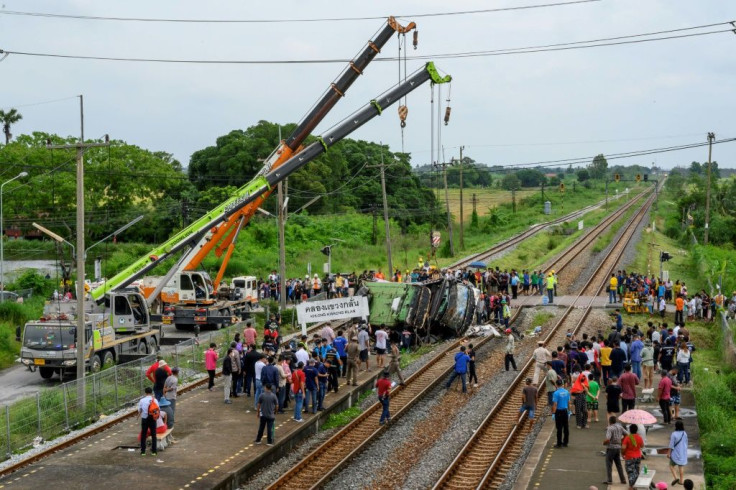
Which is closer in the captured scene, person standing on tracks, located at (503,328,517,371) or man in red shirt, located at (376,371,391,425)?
man in red shirt, located at (376,371,391,425)

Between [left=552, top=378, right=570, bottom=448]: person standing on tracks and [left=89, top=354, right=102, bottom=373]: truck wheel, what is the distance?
1527cm

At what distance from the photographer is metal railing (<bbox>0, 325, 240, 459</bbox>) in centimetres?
1862

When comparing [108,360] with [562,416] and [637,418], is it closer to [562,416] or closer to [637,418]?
[562,416]

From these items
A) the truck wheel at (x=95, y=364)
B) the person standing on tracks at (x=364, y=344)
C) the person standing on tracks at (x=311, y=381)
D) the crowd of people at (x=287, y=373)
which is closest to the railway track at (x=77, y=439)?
the crowd of people at (x=287, y=373)

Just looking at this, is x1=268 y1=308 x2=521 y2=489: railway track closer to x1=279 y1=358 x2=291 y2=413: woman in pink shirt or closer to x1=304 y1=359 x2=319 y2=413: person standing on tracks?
x1=304 y1=359 x2=319 y2=413: person standing on tracks

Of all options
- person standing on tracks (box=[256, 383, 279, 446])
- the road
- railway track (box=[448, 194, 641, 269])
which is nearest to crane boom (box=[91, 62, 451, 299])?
the road

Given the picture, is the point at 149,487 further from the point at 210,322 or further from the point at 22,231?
the point at 22,231

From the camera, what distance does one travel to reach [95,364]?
2694 cm

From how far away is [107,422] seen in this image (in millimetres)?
20516

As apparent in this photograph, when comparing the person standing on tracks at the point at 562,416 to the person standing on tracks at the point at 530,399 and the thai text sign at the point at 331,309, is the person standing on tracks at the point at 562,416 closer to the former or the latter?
the person standing on tracks at the point at 530,399

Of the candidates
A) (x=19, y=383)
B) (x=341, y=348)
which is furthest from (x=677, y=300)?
(x=19, y=383)

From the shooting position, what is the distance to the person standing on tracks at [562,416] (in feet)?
58.2

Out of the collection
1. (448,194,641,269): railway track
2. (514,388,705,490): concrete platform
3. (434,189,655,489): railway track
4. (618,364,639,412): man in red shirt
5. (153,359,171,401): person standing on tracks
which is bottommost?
(434,189,655,489): railway track

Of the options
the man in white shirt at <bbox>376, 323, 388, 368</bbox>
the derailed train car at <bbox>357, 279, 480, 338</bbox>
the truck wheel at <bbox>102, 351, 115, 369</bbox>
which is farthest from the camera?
the derailed train car at <bbox>357, 279, 480, 338</bbox>
